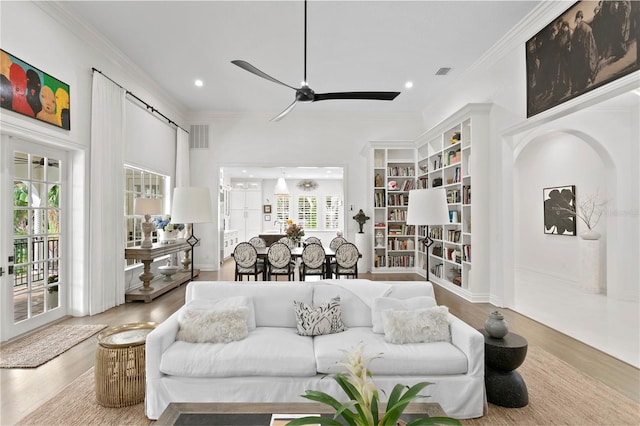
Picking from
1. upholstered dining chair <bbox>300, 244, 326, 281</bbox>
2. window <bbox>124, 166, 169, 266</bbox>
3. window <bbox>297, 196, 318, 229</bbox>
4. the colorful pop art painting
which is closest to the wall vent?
window <bbox>124, 166, 169, 266</bbox>

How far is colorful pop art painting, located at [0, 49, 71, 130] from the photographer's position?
326 cm

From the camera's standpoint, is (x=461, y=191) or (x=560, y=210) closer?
(x=461, y=191)

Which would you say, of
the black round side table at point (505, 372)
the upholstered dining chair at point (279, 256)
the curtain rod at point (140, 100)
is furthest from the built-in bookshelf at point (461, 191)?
the curtain rod at point (140, 100)

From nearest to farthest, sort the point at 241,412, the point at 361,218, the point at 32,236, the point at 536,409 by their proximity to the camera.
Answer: the point at 241,412, the point at 536,409, the point at 32,236, the point at 361,218

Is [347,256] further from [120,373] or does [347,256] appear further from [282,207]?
[282,207]

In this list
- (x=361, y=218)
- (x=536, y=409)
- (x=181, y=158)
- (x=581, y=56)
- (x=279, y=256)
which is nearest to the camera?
(x=536, y=409)

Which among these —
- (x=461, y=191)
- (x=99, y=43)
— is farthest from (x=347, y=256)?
(x=99, y=43)

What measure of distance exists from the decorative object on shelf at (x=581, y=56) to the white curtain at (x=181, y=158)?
21.0 feet

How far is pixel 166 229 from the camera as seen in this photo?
6.29m

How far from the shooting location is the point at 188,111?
25.8 feet

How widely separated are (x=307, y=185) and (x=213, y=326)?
10.7 m

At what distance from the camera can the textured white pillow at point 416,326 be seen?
96.0 inches

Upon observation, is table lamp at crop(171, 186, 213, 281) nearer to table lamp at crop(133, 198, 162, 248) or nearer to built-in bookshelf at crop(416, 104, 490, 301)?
table lamp at crop(133, 198, 162, 248)

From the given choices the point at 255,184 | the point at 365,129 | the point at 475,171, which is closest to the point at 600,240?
the point at 475,171
